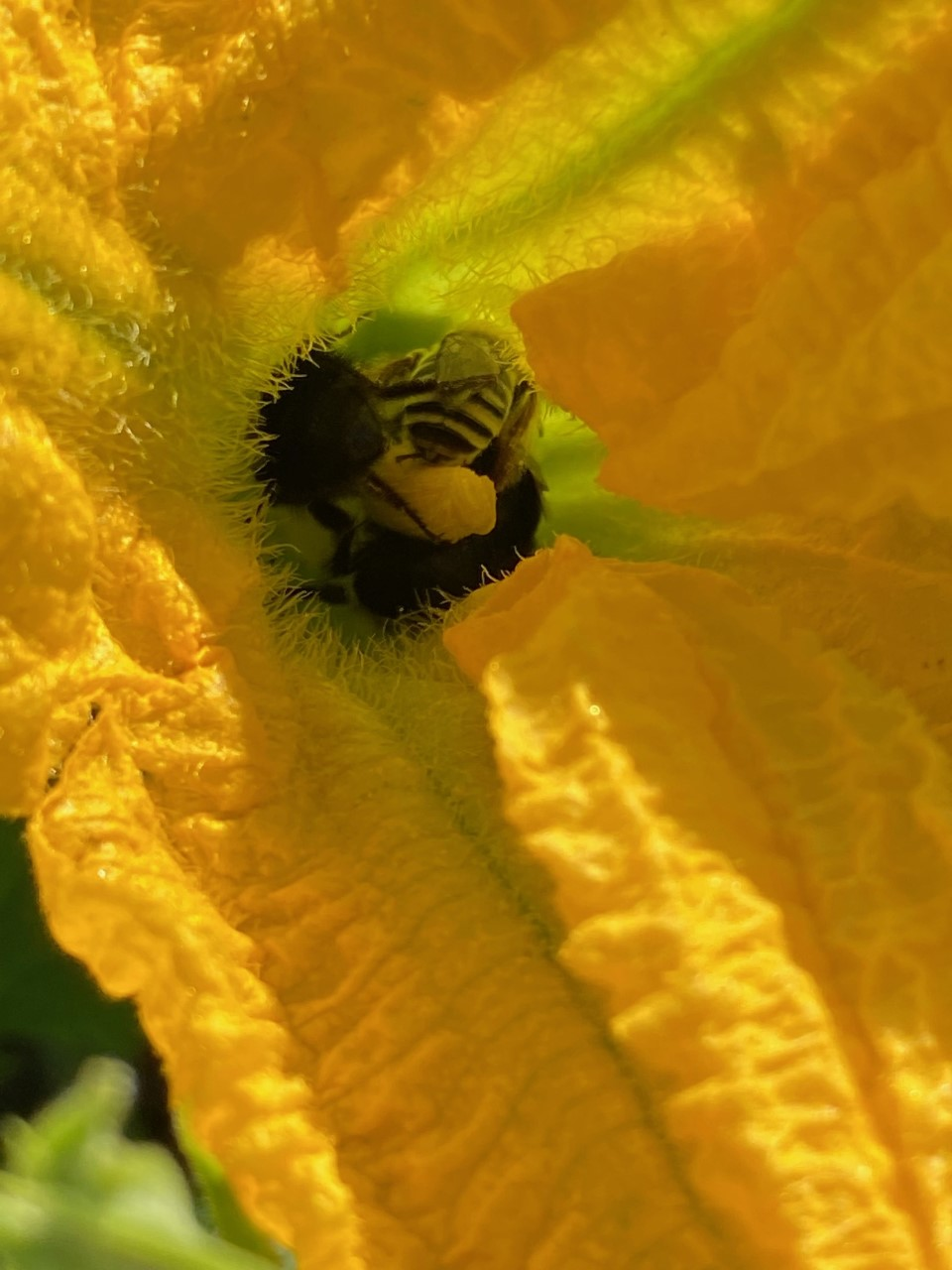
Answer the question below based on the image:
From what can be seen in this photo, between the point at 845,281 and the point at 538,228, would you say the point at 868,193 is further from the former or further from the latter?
the point at 538,228

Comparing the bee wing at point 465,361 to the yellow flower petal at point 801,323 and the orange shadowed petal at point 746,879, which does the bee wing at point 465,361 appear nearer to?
the yellow flower petal at point 801,323

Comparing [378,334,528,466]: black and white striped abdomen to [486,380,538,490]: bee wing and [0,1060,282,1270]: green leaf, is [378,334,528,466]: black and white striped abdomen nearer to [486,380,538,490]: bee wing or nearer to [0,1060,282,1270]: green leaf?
[486,380,538,490]: bee wing

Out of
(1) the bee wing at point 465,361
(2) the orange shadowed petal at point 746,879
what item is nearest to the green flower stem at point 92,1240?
(2) the orange shadowed petal at point 746,879

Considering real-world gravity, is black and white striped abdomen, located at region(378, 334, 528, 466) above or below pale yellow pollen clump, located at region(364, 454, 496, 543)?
above

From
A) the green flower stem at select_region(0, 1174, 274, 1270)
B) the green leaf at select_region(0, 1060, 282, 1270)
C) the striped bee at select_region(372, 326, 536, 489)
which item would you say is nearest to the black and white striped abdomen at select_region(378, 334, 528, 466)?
the striped bee at select_region(372, 326, 536, 489)

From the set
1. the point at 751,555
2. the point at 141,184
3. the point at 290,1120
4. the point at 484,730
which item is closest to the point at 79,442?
the point at 141,184

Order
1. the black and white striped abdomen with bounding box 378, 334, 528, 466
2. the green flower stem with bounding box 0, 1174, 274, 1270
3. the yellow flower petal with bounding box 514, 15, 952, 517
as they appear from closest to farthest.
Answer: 1. the green flower stem with bounding box 0, 1174, 274, 1270
2. the yellow flower petal with bounding box 514, 15, 952, 517
3. the black and white striped abdomen with bounding box 378, 334, 528, 466

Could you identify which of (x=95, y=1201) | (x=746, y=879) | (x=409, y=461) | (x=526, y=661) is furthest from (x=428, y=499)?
(x=95, y=1201)
